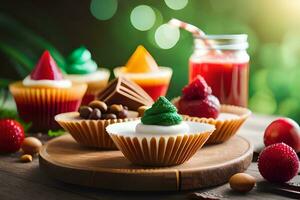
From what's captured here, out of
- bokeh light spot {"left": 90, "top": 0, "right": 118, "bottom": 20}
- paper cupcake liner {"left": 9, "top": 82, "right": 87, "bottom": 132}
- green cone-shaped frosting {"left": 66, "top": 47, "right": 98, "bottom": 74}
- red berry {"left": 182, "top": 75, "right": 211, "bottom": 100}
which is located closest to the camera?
red berry {"left": 182, "top": 75, "right": 211, "bottom": 100}

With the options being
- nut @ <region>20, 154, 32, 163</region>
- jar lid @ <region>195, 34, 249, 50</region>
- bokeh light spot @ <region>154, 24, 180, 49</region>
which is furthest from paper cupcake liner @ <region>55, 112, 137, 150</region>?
bokeh light spot @ <region>154, 24, 180, 49</region>

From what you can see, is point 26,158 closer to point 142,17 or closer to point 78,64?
point 78,64

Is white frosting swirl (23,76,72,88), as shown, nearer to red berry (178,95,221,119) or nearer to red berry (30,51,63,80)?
red berry (30,51,63,80)

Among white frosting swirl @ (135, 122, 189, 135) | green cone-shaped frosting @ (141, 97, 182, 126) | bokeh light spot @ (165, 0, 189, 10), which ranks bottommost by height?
white frosting swirl @ (135, 122, 189, 135)

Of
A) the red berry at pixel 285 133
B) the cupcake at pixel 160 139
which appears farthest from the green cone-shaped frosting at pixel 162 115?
the red berry at pixel 285 133

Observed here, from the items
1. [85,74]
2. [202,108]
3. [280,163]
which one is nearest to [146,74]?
[85,74]

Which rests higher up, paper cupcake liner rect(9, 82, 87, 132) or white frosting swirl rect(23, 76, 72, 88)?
white frosting swirl rect(23, 76, 72, 88)
